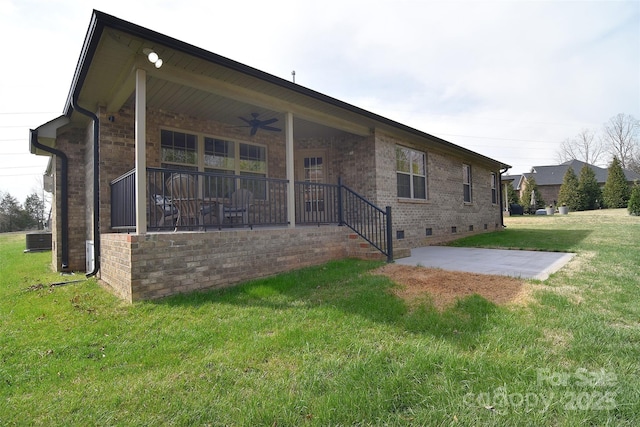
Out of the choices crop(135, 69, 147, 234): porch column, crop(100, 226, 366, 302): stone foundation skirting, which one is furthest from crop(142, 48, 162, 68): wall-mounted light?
crop(100, 226, 366, 302): stone foundation skirting

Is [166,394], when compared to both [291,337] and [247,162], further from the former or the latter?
[247,162]

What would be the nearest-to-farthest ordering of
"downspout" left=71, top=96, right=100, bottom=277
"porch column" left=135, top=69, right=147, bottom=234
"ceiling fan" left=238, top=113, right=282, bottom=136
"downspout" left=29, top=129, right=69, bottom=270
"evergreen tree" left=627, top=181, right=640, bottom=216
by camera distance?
"porch column" left=135, top=69, right=147, bottom=234 < "downspout" left=71, top=96, right=100, bottom=277 < "downspout" left=29, top=129, right=69, bottom=270 < "ceiling fan" left=238, top=113, right=282, bottom=136 < "evergreen tree" left=627, top=181, right=640, bottom=216

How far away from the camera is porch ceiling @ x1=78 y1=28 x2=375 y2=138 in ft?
13.8

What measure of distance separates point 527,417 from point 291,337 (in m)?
1.84

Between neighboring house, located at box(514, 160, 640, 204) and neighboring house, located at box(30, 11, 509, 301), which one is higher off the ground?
neighboring house, located at box(514, 160, 640, 204)

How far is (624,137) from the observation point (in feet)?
133

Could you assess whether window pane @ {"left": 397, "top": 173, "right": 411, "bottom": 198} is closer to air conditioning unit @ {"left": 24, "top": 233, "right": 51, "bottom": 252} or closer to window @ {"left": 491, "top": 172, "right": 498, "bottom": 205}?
window @ {"left": 491, "top": 172, "right": 498, "bottom": 205}

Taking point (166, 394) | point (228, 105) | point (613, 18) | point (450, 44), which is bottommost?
point (166, 394)

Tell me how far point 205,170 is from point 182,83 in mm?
2469

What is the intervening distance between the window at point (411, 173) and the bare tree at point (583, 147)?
1875 inches

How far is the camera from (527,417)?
1.78 meters

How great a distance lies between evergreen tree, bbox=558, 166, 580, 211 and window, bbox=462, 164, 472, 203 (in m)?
22.3

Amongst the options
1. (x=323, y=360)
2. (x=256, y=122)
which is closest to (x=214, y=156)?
(x=256, y=122)

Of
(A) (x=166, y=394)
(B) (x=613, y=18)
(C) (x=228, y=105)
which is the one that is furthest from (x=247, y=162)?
(B) (x=613, y=18)
